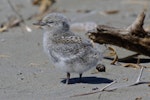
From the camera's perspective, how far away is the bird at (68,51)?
7707 millimetres

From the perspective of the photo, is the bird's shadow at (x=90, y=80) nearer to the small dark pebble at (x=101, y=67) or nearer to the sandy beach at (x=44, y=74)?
the sandy beach at (x=44, y=74)

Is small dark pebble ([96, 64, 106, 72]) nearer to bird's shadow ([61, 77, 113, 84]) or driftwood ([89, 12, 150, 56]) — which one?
bird's shadow ([61, 77, 113, 84])

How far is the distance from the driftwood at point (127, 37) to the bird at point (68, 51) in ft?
3.36

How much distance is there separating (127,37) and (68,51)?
1.44 meters

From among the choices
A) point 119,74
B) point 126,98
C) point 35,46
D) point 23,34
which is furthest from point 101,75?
point 23,34

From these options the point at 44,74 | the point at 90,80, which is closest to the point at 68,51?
the point at 90,80

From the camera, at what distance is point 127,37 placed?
890 cm

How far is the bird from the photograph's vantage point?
7707 mm

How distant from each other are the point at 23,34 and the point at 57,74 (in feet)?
9.36

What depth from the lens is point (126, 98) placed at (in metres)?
6.98

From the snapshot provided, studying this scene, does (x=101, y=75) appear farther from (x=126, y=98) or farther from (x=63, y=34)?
(x=126, y=98)

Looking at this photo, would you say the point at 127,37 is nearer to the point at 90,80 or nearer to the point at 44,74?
the point at 90,80

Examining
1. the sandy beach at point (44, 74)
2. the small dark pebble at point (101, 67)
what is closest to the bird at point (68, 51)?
the sandy beach at point (44, 74)

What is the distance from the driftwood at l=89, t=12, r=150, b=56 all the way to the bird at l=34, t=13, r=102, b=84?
3.36 feet
